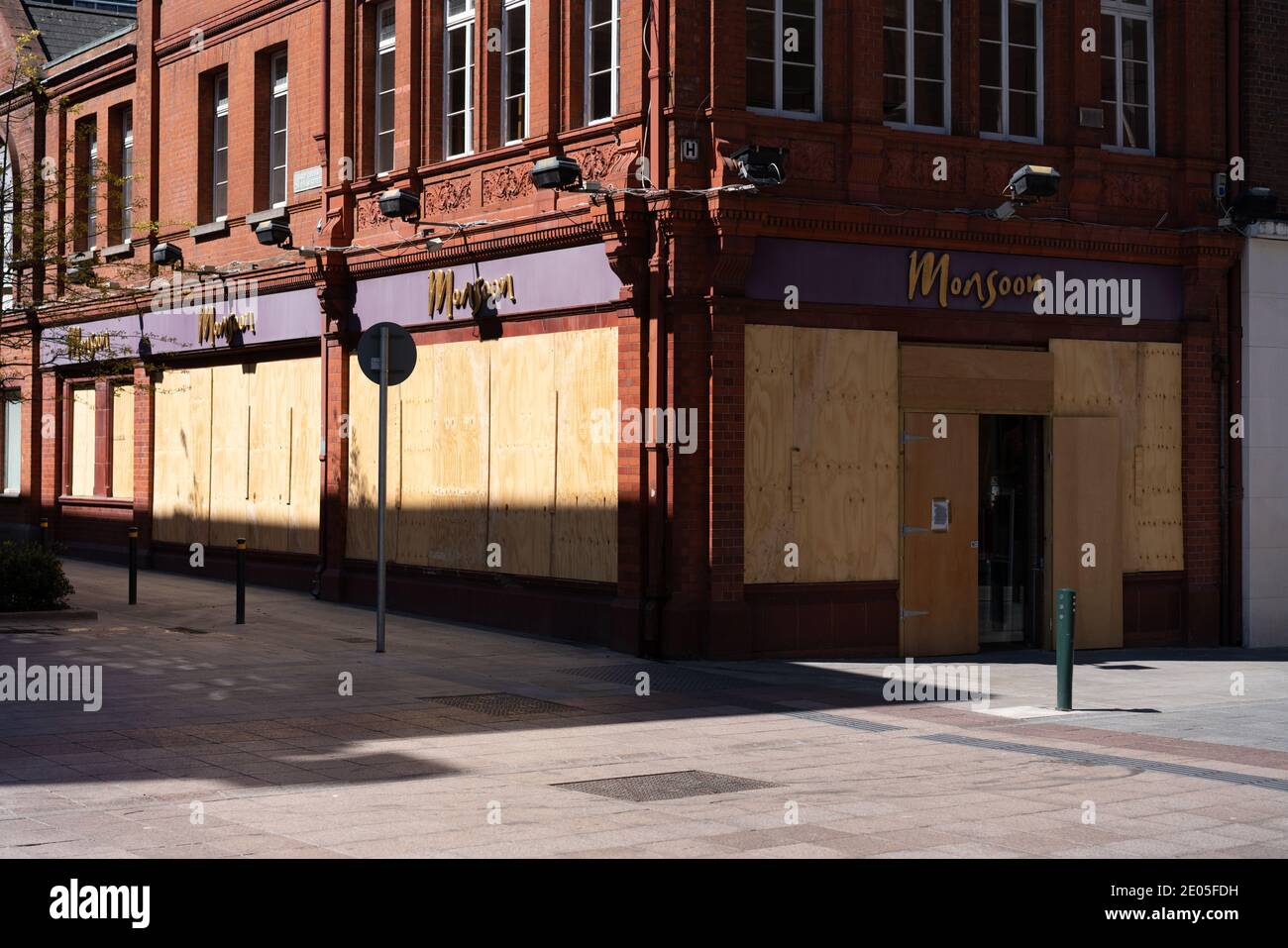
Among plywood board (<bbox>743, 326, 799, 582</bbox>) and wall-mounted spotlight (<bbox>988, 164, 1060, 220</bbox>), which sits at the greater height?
wall-mounted spotlight (<bbox>988, 164, 1060, 220</bbox>)

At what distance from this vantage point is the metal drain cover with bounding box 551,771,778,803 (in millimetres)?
9359

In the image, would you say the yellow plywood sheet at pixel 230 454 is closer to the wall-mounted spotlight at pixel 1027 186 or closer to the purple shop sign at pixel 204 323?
the purple shop sign at pixel 204 323

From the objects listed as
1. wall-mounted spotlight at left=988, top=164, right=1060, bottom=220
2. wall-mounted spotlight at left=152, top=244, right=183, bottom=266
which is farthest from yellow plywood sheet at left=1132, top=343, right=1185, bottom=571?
wall-mounted spotlight at left=152, top=244, right=183, bottom=266

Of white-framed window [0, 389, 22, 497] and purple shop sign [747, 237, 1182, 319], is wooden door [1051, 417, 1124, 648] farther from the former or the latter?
white-framed window [0, 389, 22, 497]

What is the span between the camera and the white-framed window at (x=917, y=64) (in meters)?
17.4

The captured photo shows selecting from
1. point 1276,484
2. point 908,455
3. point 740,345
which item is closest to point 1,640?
point 740,345

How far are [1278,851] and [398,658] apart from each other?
9.71 meters

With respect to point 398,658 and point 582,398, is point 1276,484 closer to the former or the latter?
point 582,398

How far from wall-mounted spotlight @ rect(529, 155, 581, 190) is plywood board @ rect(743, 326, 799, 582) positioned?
240 cm

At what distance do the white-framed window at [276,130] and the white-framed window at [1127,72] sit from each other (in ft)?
39.2

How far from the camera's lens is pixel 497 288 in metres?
18.9

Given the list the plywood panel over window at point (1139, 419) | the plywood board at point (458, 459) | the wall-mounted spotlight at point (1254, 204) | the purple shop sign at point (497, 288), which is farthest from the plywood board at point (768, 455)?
the wall-mounted spotlight at point (1254, 204)

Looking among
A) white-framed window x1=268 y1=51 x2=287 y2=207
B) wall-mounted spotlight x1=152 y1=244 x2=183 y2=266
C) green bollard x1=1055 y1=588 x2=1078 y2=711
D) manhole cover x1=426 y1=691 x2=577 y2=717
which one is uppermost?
white-framed window x1=268 y1=51 x2=287 y2=207

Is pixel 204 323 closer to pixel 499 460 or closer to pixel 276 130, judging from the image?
pixel 276 130
